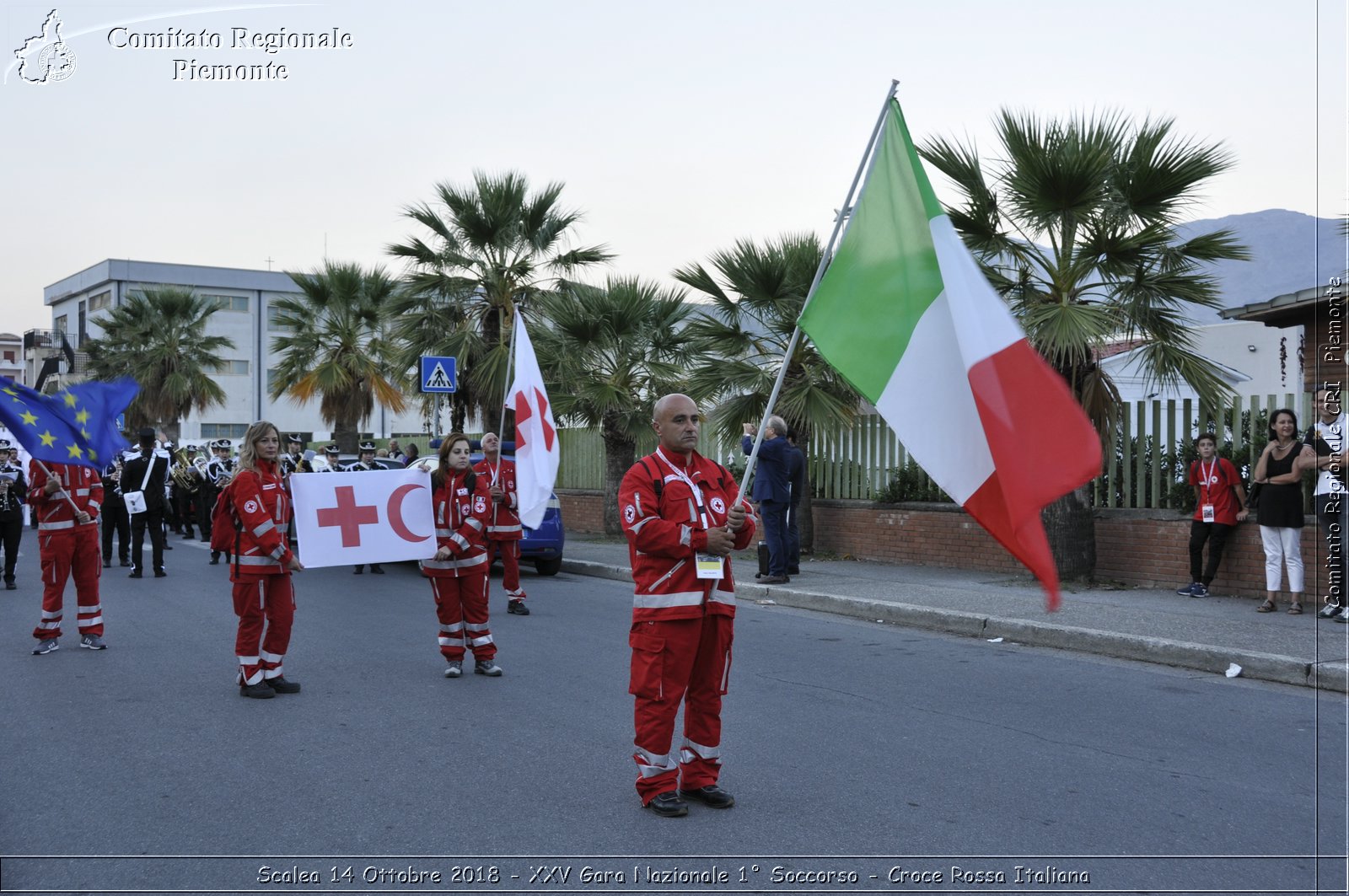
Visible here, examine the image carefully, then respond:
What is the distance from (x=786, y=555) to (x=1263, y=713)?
22.8 feet

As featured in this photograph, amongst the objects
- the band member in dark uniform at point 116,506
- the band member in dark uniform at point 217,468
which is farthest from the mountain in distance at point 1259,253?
the band member in dark uniform at point 217,468

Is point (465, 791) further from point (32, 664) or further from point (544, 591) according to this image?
point (544, 591)

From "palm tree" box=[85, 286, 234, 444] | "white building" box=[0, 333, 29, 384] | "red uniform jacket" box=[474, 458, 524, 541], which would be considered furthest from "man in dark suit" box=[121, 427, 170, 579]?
"white building" box=[0, 333, 29, 384]

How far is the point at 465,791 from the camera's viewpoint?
5.39m

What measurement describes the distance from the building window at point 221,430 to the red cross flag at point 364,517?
56.4 meters

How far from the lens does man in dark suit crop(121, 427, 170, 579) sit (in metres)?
15.7

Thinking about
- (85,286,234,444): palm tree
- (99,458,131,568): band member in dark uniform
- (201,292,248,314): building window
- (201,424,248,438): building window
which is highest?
(201,292,248,314): building window

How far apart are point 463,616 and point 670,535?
4.02m

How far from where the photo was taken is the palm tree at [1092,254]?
11.5m

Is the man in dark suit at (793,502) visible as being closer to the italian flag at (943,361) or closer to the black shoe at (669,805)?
the black shoe at (669,805)

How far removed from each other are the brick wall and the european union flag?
31.8 ft

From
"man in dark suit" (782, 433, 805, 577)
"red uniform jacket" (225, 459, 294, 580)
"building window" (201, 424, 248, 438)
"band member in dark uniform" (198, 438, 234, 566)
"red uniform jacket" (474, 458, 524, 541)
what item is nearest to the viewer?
"red uniform jacket" (225, 459, 294, 580)

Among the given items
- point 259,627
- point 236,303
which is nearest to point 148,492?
point 259,627

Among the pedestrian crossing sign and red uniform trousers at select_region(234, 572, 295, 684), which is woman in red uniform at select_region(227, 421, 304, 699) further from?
the pedestrian crossing sign
